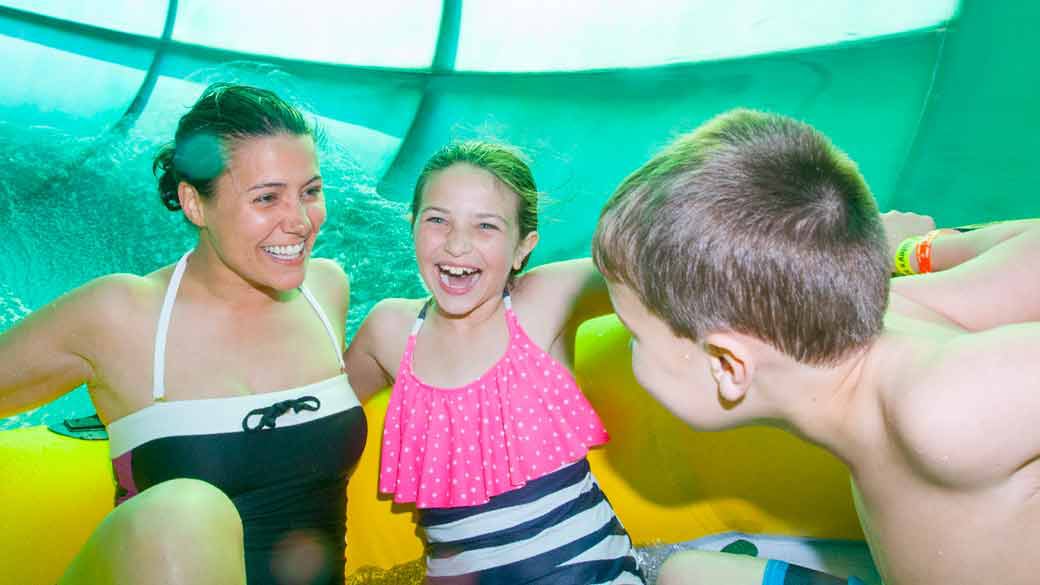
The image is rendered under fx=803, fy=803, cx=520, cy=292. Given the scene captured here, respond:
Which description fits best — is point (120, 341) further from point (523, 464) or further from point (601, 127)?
point (601, 127)

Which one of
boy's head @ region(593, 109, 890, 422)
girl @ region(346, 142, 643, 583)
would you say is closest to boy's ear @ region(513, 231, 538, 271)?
girl @ region(346, 142, 643, 583)

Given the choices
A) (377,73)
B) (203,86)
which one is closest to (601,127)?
(377,73)

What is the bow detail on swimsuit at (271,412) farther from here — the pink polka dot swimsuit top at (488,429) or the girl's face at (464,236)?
the girl's face at (464,236)

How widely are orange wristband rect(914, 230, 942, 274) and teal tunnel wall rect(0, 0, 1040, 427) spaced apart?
2086 mm

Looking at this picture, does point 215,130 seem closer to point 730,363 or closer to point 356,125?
point 730,363

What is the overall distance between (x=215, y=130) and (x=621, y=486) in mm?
893

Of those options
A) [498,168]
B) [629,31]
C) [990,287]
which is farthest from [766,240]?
[629,31]

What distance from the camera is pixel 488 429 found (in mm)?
1247

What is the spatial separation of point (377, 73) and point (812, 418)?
311 cm

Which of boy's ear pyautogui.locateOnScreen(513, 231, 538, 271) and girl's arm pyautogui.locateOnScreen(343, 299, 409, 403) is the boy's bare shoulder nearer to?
boy's ear pyautogui.locateOnScreen(513, 231, 538, 271)

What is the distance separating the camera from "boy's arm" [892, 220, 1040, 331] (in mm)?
920

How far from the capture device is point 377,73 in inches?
142

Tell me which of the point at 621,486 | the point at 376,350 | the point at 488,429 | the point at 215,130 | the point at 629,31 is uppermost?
the point at 629,31

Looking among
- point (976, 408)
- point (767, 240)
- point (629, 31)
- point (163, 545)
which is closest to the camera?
point (976, 408)
